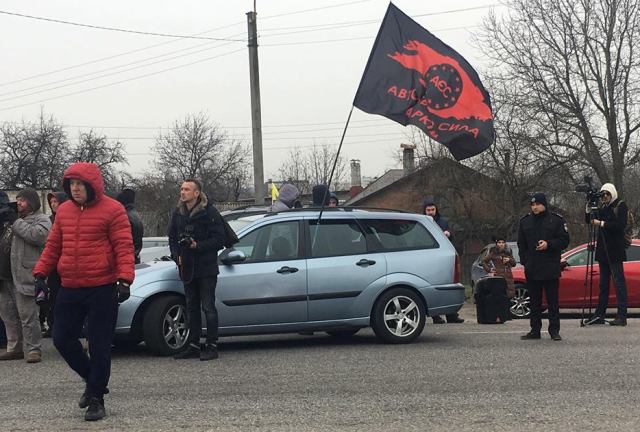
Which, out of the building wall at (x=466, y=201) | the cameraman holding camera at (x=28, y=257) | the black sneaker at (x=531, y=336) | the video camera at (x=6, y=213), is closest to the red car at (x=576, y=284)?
the black sneaker at (x=531, y=336)

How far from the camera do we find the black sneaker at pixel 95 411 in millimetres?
Result: 5598

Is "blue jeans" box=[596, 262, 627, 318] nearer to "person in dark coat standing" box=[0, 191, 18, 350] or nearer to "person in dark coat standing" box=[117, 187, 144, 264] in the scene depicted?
"person in dark coat standing" box=[117, 187, 144, 264]

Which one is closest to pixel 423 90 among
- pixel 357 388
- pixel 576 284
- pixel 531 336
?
pixel 531 336

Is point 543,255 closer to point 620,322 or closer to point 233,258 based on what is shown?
point 620,322

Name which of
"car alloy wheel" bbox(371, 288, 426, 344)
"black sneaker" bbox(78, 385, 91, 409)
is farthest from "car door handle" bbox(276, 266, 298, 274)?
"black sneaker" bbox(78, 385, 91, 409)

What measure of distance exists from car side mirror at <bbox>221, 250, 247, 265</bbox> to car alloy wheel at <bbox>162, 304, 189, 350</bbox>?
2.15ft

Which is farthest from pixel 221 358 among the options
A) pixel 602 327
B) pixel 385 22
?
pixel 602 327

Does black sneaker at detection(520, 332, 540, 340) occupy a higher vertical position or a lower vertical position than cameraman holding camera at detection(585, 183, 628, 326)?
lower

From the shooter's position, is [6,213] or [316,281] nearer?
[6,213]

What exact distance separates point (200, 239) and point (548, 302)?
4.15m

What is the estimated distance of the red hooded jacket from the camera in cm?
562

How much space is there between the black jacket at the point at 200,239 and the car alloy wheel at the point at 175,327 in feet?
1.91

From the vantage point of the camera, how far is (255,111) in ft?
62.9

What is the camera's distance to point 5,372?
7.61 meters
